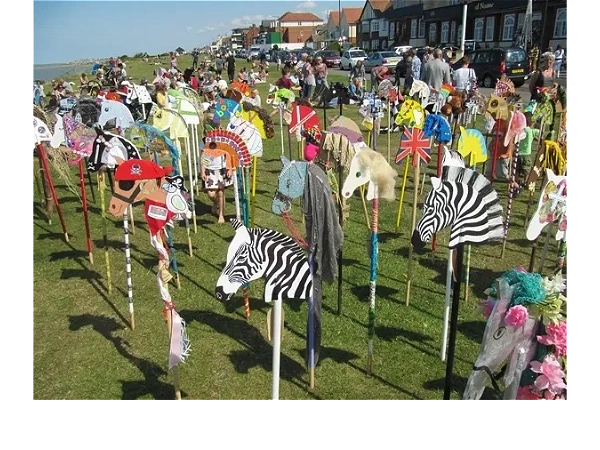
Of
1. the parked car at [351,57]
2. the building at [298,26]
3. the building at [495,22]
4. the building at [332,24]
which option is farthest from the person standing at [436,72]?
the building at [298,26]

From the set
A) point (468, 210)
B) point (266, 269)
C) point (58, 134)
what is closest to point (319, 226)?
point (266, 269)

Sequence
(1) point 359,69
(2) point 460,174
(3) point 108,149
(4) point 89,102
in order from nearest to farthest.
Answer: (2) point 460,174, (3) point 108,149, (4) point 89,102, (1) point 359,69

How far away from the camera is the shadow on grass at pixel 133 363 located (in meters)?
5.06

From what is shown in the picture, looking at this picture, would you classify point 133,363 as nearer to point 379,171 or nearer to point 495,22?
point 379,171

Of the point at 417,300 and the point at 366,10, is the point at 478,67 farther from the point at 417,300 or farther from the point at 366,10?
the point at 366,10

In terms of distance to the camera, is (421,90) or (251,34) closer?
(421,90)

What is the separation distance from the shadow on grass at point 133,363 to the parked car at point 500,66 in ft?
70.8

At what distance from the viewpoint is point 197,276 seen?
24.7ft

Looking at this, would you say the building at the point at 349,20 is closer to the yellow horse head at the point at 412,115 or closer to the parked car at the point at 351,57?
the parked car at the point at 351,57

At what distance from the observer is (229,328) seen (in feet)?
20.3

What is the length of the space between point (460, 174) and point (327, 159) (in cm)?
264

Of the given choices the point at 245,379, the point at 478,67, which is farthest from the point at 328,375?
the point at 478,67

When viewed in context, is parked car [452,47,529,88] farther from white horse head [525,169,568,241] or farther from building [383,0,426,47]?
building [383,0,426,47]

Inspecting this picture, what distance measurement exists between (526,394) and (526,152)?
7.18 meters
